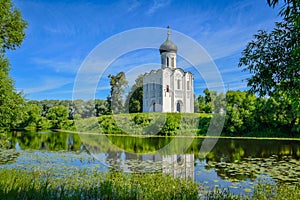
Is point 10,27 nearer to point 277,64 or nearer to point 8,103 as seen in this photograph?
point 8,103

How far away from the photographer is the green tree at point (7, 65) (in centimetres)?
845

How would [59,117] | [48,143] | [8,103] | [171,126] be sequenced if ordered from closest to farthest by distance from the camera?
[8,103], [48,143], [171,126], [59,117]

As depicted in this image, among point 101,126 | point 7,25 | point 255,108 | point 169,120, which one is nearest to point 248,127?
point 255,108

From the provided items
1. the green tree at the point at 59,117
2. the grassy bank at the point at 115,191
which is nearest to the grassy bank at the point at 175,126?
→ the green tree at the point at 59,117

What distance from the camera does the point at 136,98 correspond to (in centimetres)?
4278

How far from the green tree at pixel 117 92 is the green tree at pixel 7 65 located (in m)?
26.6

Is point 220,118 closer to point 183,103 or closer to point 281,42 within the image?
point 183,103

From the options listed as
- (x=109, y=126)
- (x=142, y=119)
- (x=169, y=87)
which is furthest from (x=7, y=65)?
(x=169, y=87)

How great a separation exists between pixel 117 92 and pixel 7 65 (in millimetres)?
30626

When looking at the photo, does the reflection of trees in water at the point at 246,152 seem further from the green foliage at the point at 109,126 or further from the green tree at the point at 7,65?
the green foliage at the point at 109,126

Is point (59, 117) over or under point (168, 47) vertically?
under

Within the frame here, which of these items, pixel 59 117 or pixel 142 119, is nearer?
pixel 142 119

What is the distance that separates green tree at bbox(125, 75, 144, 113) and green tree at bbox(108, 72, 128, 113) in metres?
1.56

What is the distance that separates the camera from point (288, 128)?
2750 centimetres
